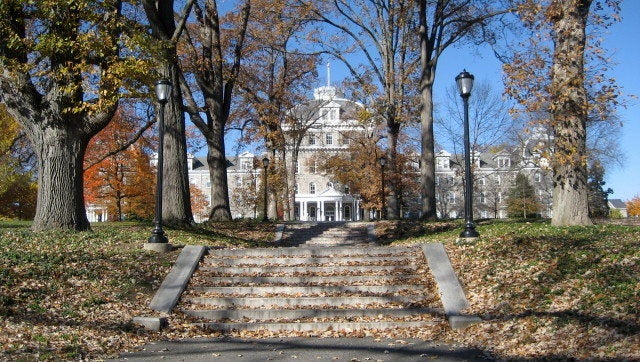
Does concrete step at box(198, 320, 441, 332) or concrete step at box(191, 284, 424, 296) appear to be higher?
concrete step at box(191, 284, 424, 296)

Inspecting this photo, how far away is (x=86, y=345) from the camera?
6734 millimetres

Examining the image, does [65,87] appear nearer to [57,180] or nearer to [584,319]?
[57,180]

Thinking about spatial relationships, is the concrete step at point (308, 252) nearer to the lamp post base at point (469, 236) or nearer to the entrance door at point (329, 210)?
the lamp post base at point (469, 236)

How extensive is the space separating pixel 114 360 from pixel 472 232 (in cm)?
758

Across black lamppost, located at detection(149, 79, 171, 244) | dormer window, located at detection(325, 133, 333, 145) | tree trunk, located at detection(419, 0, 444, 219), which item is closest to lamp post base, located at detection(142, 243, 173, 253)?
black lamppost, located at detection(149, 79, 171, 244)

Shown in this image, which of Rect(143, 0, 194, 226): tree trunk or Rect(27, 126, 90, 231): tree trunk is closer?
Rect(27, 126, 90, 231): tree trunk

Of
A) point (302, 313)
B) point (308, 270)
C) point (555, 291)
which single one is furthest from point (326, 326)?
point (555, 291)

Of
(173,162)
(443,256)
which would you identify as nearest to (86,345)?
(443,256)

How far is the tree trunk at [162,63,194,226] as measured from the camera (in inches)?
608

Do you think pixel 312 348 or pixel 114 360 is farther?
pixel 312 348

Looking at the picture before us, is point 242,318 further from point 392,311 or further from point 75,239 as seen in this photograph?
point 75,239

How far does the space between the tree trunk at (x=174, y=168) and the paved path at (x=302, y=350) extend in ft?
27.8

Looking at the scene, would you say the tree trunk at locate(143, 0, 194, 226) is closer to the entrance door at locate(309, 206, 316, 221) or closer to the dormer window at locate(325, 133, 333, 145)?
the dormer window at locate(325, 133, 333, 145)

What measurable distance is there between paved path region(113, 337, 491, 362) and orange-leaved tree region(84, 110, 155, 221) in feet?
80.3
